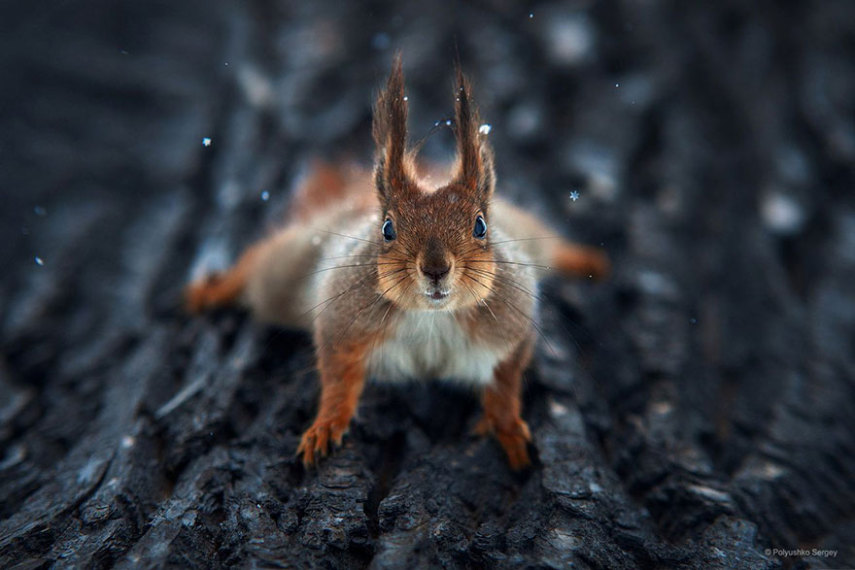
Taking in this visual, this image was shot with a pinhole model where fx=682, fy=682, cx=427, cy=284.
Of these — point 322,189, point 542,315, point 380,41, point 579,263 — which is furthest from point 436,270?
point 380,41

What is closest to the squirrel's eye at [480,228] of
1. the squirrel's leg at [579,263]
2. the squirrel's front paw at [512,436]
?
the squirrel's front paw at [512,436]

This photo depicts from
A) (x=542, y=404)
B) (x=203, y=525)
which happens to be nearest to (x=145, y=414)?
(x=203, y=525)

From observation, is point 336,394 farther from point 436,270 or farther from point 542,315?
point 542,315

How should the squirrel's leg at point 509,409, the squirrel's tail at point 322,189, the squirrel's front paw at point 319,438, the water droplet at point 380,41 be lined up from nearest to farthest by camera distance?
the squirrel's front paw at point 319,438
the squirrel's leg at point 509,409
the squirrel's tail at point 322,189
the water droplet at point 380,41

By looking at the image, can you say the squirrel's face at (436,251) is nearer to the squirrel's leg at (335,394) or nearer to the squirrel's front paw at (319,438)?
the squirrel's leg at (335,394)

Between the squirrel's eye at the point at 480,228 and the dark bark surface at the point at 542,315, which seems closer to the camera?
the dark bark surface at the point at 542,315

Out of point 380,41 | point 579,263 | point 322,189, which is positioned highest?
point 380,41

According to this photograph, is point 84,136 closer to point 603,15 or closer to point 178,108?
point 178,108
